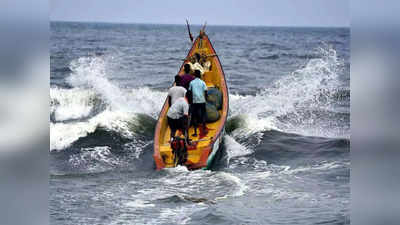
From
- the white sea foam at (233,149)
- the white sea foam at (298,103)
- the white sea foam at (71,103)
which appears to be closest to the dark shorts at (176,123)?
the white sea foam at (233,149)

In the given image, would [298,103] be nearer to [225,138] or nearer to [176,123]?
[225,138]

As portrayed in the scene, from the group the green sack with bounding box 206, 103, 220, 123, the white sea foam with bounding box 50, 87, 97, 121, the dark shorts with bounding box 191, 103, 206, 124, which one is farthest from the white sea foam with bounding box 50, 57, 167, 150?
the dark shorts with bounding box 191, 103, 206, 124

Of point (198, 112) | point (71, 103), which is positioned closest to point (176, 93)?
point (198, 112)

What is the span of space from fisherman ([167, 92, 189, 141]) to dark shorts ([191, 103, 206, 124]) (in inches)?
9.5

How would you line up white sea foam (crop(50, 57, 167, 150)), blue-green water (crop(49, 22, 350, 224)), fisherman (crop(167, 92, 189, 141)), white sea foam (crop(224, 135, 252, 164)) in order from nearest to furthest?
1. blue-green water (crop(49, 22, 350, 224))
2. fisherman (crop(167, 92, 189, 141))
3. white sea foam (crop(224, 135, 252, 164))
4. white sea foam (crop(50, 57, 167, 150))

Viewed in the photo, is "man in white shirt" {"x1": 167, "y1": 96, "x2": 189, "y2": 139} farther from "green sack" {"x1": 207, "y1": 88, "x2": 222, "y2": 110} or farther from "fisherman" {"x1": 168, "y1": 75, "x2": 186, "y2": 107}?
"green sack" {"x1": 207, "y1": 88, "x2": 222, "y2": 110}

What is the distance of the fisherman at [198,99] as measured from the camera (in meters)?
6.02

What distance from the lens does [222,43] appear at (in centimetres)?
916

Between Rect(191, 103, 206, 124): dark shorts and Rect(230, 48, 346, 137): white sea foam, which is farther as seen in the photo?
Rect(230, 48, 346, 137): white sea foam

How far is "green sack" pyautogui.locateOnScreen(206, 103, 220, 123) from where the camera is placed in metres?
6.43

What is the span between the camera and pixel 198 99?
238 inches
